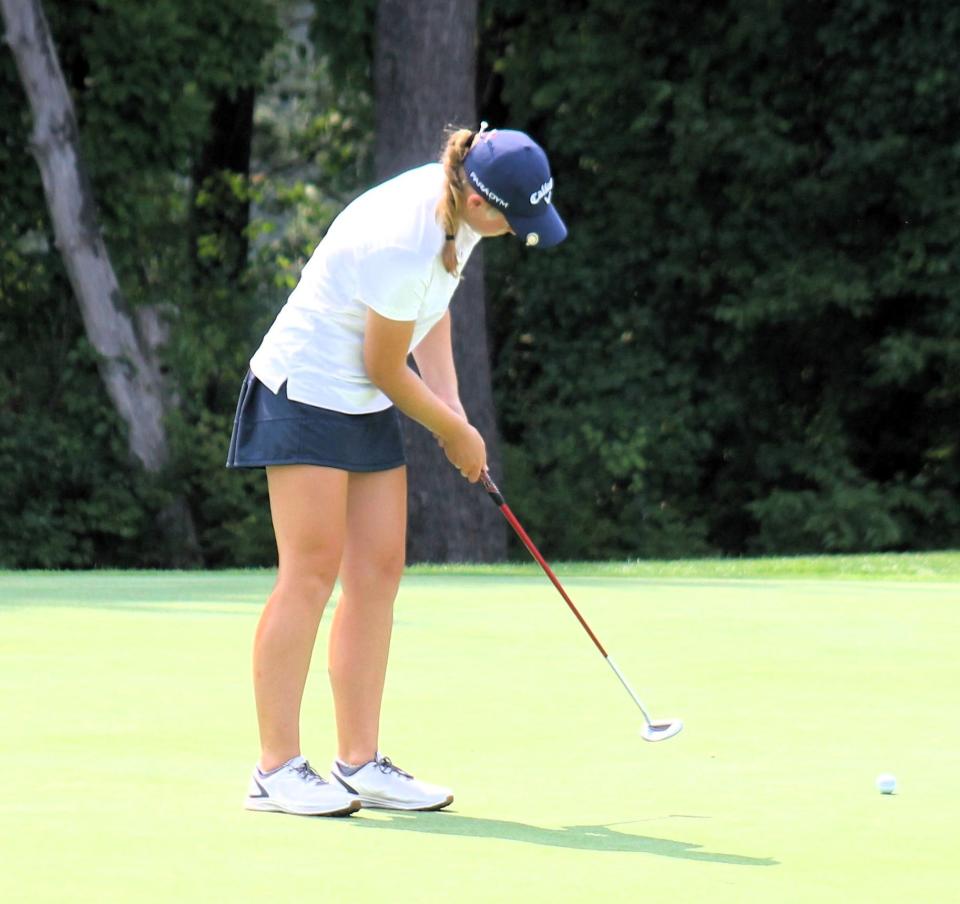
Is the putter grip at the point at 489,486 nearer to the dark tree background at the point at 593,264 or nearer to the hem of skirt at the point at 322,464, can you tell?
the hem of skirt at the point at 322,464

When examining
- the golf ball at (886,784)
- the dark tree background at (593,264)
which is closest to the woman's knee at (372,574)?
the golf ball at (886,784)

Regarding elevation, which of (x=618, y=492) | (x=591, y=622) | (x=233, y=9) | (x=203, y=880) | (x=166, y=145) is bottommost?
(x=618, y=492)

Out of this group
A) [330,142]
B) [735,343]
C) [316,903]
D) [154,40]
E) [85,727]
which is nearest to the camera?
[316,903]

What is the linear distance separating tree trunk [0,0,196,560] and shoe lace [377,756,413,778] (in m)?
11.4

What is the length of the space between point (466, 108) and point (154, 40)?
270 cm

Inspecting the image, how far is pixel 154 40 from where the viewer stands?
15203 mm

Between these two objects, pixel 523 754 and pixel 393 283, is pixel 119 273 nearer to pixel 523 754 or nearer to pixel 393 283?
pixel 523 754

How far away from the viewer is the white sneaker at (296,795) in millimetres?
3803

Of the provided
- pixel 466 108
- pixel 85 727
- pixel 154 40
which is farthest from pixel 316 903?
pixel 154 40

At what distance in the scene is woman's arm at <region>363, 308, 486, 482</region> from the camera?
3791 millimetres

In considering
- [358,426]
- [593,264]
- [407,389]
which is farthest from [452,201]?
[593,264]

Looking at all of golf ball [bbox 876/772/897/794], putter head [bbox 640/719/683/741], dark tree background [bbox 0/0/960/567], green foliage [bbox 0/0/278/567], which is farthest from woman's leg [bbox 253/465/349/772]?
green foliage [bbox 0/0/278/567]

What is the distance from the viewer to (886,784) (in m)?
3.89

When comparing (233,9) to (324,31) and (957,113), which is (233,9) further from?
(957,113)
